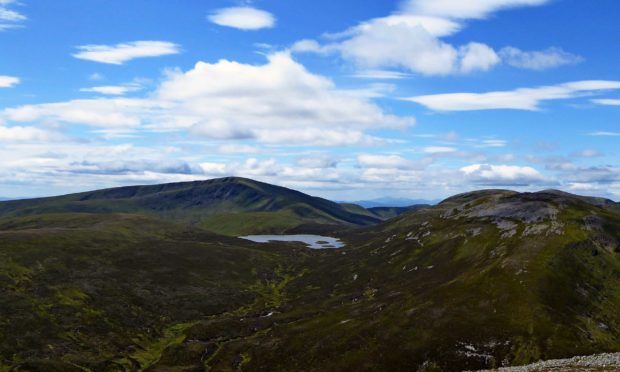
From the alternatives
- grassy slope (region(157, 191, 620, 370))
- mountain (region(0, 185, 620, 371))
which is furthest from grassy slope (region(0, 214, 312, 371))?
grassy slope (region(157, 191, 620, 370))

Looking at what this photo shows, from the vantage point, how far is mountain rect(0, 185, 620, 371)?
9262 centimetres

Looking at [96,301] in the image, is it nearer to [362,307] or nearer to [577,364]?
[362,307]

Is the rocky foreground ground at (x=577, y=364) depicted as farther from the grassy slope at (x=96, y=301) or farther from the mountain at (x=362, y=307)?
the grassy slope at (x=96, y=301)

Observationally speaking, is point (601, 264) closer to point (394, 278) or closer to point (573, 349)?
point (573, 349)

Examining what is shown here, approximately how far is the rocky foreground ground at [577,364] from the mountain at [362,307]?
2984 mm

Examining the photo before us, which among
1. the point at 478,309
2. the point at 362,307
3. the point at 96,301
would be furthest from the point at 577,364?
the point at 96,301

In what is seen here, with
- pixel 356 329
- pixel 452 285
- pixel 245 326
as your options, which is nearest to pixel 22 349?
pixel 245 326

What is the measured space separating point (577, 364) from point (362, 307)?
181 feet

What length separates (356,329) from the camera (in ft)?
344

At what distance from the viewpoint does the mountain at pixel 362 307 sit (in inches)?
3647

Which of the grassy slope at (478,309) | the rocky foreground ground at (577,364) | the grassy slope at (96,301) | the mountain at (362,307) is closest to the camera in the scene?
the rocky foreground ground at (577,364)

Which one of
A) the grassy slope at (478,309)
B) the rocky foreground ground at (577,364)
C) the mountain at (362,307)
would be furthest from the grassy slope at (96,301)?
the rocky foreground ground at (577,364)

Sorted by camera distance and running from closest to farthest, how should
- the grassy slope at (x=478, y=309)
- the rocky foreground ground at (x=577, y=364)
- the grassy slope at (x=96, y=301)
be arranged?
the rocky foreground ground at (x=577, y=364), the grassy slope at (x=478, y=309), the grassy slope at (x=96, y=301)

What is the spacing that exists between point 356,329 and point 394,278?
5792cm
